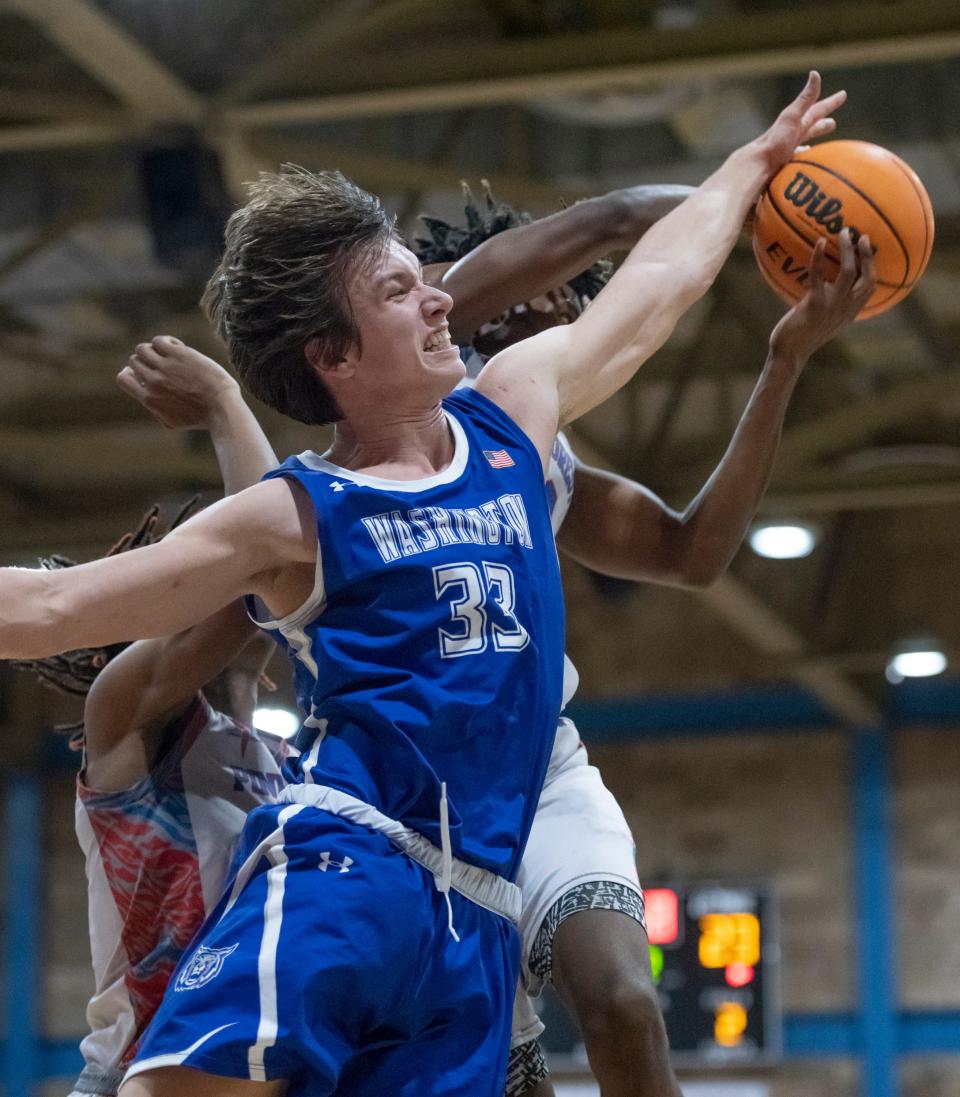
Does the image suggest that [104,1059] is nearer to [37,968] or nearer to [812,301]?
[812,301]

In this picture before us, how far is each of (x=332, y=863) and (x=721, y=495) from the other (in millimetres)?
1272

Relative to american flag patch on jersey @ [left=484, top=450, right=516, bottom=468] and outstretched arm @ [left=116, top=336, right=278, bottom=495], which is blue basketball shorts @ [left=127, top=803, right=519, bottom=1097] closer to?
american flag patch on jersey @ [left=484, top=450, right=516, bottom=468]

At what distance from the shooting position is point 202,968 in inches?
96.4

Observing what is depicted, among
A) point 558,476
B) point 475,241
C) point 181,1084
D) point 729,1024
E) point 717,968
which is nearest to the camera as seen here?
point 181,1084

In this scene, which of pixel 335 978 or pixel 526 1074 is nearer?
pixel 335 978

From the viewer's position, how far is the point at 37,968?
14.5m

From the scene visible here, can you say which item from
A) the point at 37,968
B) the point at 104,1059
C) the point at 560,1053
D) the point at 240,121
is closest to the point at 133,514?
the point at 37,968

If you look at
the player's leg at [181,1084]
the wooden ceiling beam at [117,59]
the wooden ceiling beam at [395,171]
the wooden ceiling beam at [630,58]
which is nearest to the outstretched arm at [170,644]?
the player's leg at [181,1084]

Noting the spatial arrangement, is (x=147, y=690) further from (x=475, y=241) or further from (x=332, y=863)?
(x=475, y=241)

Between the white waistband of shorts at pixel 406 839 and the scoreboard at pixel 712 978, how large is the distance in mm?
9520

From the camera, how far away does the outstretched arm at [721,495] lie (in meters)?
3.13

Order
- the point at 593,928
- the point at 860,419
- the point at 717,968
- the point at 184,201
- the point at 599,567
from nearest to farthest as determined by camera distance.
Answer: the point at 593,928 → the point at 599,567 → the point at 184,201 → the point at 860,419 → the point at 717,968

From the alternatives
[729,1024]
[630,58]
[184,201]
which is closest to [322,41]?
[184,201]

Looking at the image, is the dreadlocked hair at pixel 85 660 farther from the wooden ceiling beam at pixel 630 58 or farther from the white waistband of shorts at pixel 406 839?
the wooden ceiling beam at pixel 630 58
